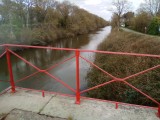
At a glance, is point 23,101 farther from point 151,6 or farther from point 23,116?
point 151,6

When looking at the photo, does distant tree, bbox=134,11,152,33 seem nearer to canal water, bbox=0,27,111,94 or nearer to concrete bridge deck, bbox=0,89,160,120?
canal water, bbox=0,27,111,94

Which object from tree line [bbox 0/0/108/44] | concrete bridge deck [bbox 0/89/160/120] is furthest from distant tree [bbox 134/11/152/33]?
concrete bridge deck [bbox 0/89/160/120]

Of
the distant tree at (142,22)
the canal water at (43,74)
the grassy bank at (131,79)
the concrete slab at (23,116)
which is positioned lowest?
the canal water at (43,74)

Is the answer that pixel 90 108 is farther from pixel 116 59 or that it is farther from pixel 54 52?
pixel 54 52

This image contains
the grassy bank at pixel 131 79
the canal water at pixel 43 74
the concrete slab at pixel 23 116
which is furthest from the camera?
the canal water at pixel 43 74

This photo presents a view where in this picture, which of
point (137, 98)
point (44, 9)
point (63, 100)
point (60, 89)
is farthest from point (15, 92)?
point (44, 9)

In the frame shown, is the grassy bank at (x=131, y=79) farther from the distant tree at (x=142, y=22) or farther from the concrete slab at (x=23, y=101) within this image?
the distant tree at (x=142, y=22)

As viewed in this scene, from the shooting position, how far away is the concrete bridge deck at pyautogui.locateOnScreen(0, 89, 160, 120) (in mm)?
2791

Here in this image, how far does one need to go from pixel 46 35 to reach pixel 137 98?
66.9 ft

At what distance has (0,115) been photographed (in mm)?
2760

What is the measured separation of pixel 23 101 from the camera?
3.22 meters

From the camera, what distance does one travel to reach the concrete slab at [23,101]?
3.00 m

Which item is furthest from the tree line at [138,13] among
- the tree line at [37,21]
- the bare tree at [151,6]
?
the tree line at [37,21]

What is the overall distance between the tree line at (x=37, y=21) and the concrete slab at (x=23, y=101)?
14.6 m
